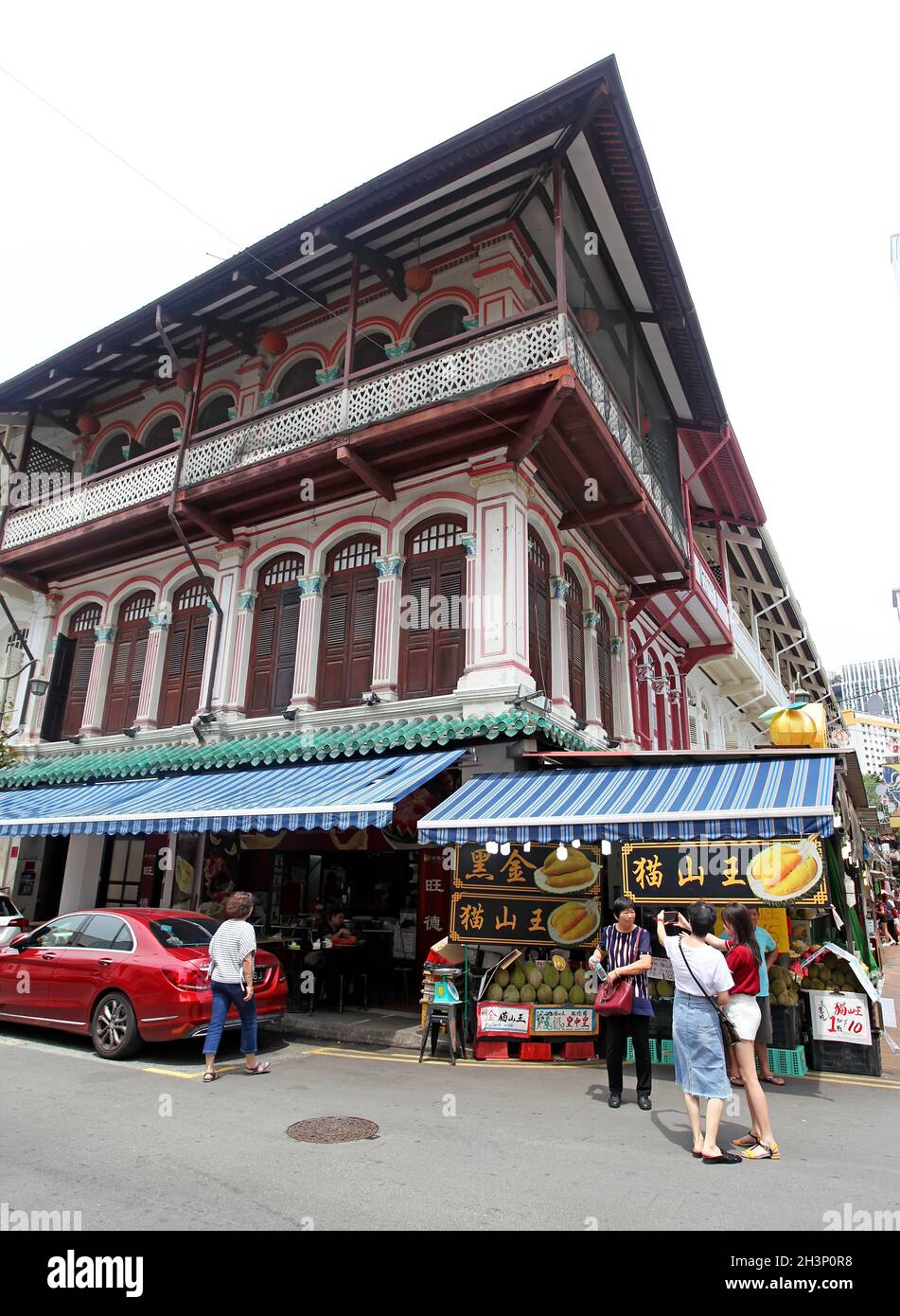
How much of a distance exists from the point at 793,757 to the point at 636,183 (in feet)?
29.3

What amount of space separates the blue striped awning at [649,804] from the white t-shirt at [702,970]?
8.29 ft

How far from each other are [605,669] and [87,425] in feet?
42.5

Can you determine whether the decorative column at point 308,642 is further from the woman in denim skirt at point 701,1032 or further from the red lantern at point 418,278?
the woman in denim skirt at point 701,1032

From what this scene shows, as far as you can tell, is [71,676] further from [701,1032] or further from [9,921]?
[701,1032]

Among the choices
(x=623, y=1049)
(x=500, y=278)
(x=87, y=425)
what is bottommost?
(x=623, y=1049)

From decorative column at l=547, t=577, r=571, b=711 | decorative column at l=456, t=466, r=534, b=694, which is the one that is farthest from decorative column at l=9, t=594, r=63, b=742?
decorative column at l=547, t=577, r=571, b=711

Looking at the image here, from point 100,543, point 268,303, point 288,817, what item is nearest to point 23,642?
point 100,543

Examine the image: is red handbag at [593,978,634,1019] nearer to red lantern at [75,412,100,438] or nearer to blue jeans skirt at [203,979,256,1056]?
blue jeans skirt at [203,979,256,1056]

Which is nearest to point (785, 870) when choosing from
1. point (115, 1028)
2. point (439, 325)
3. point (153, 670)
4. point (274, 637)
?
point (115, 1028)

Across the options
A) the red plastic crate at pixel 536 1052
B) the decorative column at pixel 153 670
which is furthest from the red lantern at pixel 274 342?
the red plastic crate at pixel 536 1052

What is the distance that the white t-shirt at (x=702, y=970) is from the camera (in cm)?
566

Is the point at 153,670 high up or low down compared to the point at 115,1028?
up

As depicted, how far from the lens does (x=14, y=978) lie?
972 cm

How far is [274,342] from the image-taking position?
15.5m
